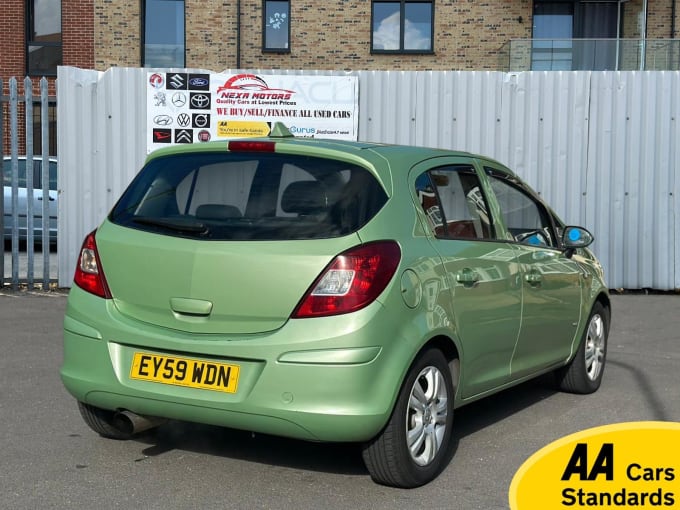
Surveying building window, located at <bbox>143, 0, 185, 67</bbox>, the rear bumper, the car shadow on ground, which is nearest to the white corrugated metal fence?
the car shadow on ground

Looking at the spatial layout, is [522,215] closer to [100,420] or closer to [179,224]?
[179,224]

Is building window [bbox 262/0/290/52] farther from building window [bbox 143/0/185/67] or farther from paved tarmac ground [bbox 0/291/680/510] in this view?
paved tarmac ground [bbox 0/291/680/510]

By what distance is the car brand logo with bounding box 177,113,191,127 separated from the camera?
41.0 feet

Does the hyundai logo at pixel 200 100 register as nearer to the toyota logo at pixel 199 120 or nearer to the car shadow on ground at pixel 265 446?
the toyota logo at pixel 199 120

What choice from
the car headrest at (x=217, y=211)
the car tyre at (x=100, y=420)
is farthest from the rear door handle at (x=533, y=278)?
the car tyre at (x=100, y=420)

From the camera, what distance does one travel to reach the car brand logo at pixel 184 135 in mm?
12516

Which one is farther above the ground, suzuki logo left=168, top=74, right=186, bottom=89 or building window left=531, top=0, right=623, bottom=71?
building window left=531, top=0, right=623, bottom=71

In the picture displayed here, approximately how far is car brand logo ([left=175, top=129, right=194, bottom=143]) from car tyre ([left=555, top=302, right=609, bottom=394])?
6.57 meters

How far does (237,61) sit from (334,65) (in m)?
2.52

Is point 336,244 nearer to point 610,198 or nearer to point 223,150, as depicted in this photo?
point 223,150

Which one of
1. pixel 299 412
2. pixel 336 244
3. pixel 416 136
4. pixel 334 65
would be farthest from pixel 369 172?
pixel 334 65

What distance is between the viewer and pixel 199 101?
41.0ft

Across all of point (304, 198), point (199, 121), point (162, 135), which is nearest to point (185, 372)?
point (304, 198)

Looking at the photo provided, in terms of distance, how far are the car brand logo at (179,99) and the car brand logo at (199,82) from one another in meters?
0.15
